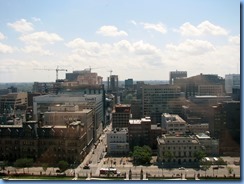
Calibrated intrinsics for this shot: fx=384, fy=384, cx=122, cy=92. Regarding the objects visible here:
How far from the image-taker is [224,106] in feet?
45.7

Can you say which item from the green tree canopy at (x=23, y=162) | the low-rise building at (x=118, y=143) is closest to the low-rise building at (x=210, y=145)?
the low-rise building at (x=118, y=143)

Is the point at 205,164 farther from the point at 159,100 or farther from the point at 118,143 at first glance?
the point at 159,100

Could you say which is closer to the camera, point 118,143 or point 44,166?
point 44,166

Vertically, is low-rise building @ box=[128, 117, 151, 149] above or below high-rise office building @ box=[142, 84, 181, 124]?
below

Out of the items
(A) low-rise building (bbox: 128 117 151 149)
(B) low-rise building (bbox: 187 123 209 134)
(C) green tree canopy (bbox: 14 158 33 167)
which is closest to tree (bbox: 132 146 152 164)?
(A) low-rise building (bbox: 128 117 151 149)

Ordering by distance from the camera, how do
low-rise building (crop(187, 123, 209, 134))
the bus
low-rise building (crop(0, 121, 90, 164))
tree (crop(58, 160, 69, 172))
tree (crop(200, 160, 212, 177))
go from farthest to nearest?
low-rise building (crop(187, 123, 209, 134)) → low-rise building (crop(0, 121, 90, 164)) → tree (crop(200, 160, 212, 177)) → tree (crop(58, 160, 69, 172)) → the bus

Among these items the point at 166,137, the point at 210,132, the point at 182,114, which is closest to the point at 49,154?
the point at 166,137

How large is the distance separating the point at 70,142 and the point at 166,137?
301 centimetres

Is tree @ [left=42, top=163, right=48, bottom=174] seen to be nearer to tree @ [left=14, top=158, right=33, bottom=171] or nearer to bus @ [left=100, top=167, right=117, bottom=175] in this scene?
tree @ [left=14, top=158, right=33, bottom=171]

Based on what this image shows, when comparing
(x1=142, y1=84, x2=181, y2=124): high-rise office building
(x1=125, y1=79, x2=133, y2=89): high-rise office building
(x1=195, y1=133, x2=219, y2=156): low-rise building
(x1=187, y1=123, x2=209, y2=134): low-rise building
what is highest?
(x1=125, y1=79, x2=133, y2=89): high-rise office building

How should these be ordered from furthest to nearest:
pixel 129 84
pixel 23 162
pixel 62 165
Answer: pixel 129 84, pixel 23 162, pixel 62 165

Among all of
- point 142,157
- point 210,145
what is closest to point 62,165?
point 142,157

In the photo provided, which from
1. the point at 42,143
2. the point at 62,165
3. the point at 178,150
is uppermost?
the point at 42,143

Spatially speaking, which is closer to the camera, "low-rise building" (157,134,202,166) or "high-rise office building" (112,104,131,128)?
"low-rise building" (157,134,202,166)
